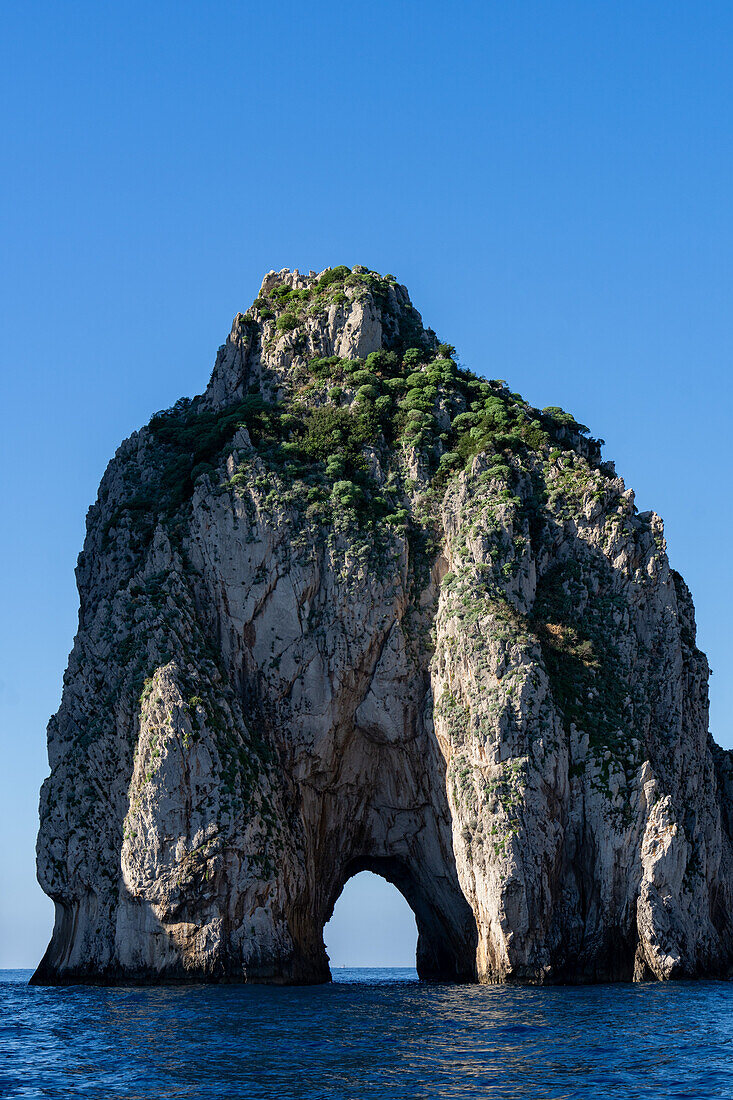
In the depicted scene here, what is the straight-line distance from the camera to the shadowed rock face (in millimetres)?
56531

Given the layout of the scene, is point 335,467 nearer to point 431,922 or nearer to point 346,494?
point 346,494

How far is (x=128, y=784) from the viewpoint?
59375mm

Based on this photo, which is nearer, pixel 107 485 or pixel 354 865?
pixel 354 865

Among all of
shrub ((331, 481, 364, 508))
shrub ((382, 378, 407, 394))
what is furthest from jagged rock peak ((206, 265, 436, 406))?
shrub ((331, 481, 364, 508))

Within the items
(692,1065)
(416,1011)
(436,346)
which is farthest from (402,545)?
(692,1065)

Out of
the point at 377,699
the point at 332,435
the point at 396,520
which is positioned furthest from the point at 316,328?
the point at 377,699

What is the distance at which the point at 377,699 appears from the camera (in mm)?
65938

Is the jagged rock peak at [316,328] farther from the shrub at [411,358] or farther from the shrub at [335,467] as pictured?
the shrub at [335,467]

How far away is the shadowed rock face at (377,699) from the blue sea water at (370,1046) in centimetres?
785

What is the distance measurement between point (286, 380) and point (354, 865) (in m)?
33.2

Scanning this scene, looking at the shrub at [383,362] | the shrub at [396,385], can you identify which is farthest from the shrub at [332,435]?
the shrub at [383,362]

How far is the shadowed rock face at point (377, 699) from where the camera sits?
5653cm

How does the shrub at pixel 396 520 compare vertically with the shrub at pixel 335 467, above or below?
below

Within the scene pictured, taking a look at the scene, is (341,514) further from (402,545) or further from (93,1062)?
(93,1062)
